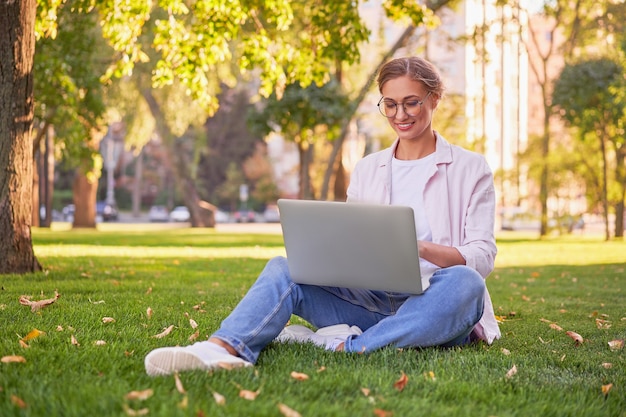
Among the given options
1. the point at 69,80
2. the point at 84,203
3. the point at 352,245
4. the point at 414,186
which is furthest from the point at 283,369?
the point at 84,203

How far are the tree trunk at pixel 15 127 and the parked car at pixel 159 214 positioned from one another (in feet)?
142

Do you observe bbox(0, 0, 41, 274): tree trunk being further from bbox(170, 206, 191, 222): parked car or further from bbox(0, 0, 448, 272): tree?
bbox(170, 206, 191, 222): parked car

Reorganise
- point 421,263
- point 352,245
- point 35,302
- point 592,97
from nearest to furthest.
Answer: point 352,245 → point 421,263 → point 35,302 → point 592,97

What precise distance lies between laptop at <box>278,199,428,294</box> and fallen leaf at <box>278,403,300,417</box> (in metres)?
0.94

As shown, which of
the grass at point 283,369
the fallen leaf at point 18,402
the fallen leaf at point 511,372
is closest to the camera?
the fallen leaf at point 18,402

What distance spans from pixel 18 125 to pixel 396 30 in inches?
2033

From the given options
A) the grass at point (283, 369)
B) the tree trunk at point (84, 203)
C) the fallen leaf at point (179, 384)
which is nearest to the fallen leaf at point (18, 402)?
the grass at point (283, 369)

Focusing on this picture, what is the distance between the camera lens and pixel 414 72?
3824mm

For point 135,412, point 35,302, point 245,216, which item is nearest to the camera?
point 135,412

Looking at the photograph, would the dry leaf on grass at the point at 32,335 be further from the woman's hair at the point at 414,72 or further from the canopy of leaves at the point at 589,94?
the canopy of leaves at the point at 589,94

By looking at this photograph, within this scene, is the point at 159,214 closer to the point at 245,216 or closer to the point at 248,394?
the point at 245,216

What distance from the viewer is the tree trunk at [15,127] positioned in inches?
280

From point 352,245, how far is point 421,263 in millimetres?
546

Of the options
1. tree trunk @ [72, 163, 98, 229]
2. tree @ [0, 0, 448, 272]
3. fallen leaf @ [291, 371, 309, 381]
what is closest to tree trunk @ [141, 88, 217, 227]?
tree trunk @ [72, 163, 98, 229]
